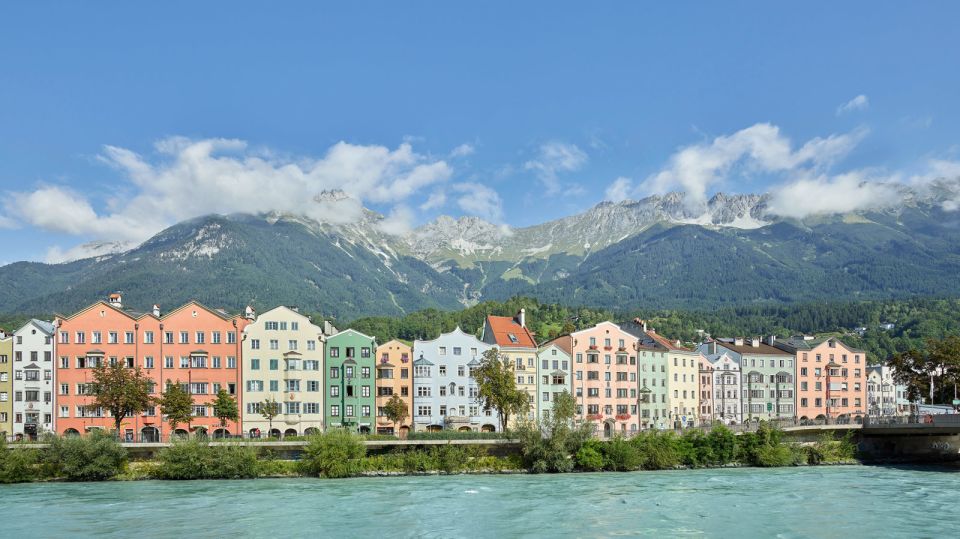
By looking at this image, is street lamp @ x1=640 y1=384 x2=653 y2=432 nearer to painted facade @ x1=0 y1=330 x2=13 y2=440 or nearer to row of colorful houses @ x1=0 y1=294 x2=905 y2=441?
row of colorful houses @ x1=0 y1=294 x2=905 y2=441

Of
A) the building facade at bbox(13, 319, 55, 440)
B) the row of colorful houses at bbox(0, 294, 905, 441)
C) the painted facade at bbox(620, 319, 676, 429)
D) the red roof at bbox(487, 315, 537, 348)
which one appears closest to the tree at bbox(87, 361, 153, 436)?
the row of colorful houses at bbox(0, 294, 905, 441)

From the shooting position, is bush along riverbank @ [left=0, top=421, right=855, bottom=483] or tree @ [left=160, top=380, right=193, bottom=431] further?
tree @ [left=160, top=380, right=193, bottom=431]

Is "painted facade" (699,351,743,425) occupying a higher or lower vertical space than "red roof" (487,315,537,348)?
lower

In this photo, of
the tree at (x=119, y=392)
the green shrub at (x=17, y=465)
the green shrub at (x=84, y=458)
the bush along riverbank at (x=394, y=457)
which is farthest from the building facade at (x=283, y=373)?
the green shrub at (x=17, y=465)

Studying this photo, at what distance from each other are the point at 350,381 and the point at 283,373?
22.8ft

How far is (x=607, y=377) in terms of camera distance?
110500 millimetres

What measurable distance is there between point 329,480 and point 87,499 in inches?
709

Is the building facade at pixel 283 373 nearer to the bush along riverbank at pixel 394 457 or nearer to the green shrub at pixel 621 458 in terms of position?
the bush along riverbank at pixel 394 457

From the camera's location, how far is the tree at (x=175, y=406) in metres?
84.7

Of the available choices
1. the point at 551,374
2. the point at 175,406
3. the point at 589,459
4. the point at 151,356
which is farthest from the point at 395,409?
the point at 151,356

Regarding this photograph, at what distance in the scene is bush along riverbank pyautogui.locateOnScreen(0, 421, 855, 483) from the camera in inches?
2928

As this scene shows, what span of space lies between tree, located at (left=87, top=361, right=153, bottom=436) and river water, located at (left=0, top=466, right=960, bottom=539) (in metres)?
12.2

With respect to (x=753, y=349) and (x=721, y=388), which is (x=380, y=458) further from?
(x=753, y=349)

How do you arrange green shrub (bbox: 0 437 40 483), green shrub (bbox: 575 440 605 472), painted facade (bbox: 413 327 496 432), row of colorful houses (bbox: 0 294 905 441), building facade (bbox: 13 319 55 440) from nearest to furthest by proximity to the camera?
green shrub (bbox: 0 437 40 483) < green shrub (bbox: 575 440 605 472) < building facade (bbox: 13 319 55 440) < row of colorful houses (bbox: 0 294 905 441) < painted facade (bbox: 413 327 496 432)
